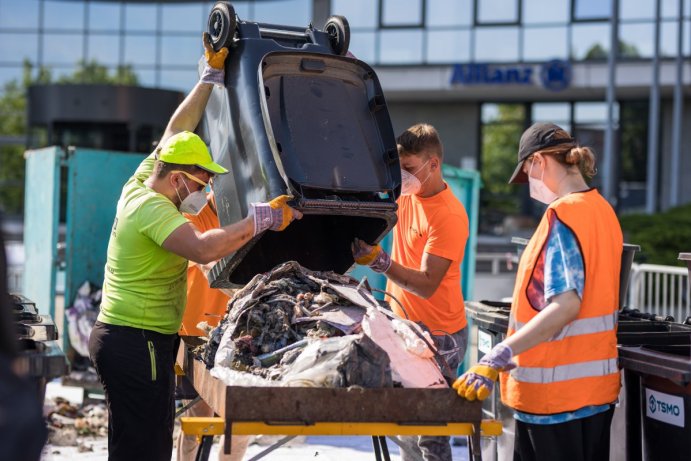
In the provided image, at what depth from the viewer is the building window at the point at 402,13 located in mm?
23625

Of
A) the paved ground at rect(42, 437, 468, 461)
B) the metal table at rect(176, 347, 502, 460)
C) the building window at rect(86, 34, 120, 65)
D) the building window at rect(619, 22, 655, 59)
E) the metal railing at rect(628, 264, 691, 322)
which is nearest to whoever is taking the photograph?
the metal table at rect(176, 347, 502, 460)

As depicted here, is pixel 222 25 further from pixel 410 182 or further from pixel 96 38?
pixel 96 38

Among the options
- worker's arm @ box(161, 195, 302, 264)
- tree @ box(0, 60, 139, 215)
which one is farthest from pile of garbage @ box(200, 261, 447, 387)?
tree @ box(0, 60, 139, 215)

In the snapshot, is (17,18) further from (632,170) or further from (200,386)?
(200,386)

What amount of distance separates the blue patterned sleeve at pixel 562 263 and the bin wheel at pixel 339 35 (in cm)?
155

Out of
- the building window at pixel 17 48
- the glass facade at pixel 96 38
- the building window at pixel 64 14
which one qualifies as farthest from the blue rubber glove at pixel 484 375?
the building window at pixel 17 48

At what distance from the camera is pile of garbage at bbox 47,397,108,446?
262 inches

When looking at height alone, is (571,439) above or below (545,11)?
below

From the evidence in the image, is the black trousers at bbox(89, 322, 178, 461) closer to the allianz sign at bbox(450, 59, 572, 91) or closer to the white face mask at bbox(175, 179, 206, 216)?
the white face mask at bbox(175, 179, 206, 216)

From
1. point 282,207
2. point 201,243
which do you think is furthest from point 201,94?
point 201,243

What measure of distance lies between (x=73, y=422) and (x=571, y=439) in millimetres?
4514

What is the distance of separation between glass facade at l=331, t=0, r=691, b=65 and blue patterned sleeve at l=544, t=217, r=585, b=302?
19374mm

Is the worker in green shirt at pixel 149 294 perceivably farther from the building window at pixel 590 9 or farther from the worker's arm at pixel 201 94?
the building window at pixel 590 9

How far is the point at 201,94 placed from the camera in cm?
475
